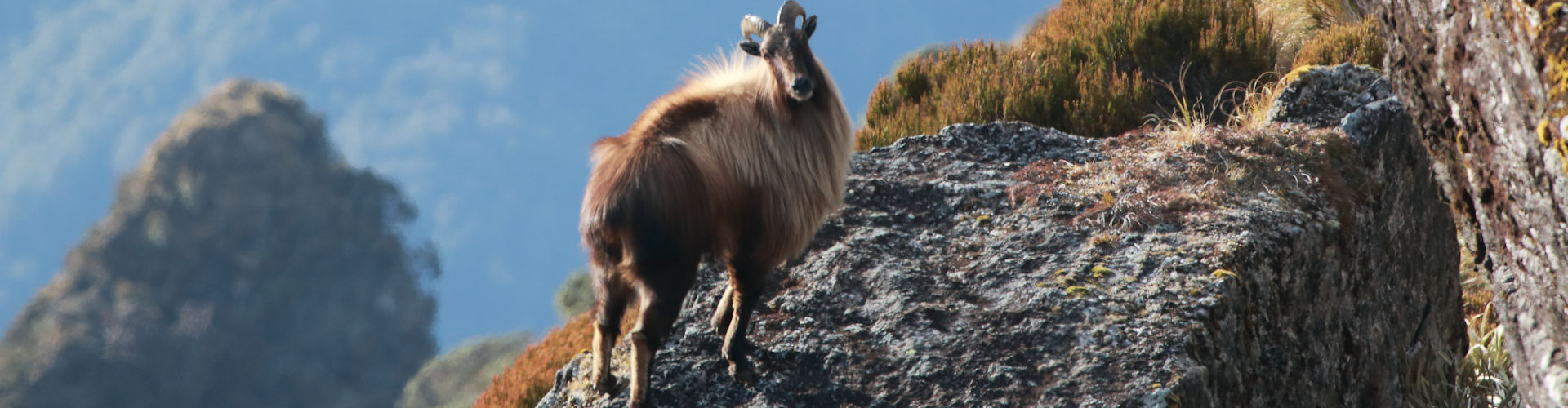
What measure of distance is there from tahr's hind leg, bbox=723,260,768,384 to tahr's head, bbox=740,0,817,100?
64 cm

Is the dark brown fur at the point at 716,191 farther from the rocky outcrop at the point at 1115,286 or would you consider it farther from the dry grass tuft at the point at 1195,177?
the dry grass tuft at the point at 1195,177

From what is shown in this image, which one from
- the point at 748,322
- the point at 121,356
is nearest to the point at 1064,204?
the point at 748,322

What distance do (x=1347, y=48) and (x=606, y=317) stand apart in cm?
636

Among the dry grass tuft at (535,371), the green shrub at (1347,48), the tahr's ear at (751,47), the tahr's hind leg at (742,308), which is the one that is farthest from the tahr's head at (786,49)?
the green shrub at (1347,48)

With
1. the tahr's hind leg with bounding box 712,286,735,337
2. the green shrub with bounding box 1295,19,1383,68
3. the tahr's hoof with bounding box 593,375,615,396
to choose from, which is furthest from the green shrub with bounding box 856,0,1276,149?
the tahr's hoof with bounding box 593,375,615,396

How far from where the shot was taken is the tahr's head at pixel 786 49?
3.71 metres

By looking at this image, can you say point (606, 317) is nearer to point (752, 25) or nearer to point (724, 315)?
point (724, 315)

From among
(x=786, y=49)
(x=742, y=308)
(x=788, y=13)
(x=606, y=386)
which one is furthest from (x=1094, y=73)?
(x=606, y=386)

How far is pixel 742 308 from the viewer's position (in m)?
3.67

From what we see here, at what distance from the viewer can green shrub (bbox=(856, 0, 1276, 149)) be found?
7000 millimetres

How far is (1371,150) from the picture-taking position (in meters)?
4.65

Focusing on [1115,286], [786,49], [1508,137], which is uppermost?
[786,49]

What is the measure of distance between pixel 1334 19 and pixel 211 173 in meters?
39.6

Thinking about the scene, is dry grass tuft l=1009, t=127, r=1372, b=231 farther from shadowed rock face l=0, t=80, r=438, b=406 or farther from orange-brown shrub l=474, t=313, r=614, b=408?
shadowed rock face l=0, t=80, r=438, b=406
